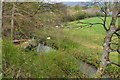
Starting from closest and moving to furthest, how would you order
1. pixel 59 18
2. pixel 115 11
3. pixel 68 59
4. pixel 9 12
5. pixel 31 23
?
pixel 115 11
pixel 68 59
pixel 9 12
pixel 31 23
pixel 59 18

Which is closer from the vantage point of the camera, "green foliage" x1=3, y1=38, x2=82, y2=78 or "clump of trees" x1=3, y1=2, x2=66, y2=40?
"green foliage" x1=3, y1=38, x2=82, y2=78

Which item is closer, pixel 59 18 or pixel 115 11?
pixel 115 11

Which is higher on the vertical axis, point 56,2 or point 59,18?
point 56,2

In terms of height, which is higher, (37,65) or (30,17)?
(30,17)

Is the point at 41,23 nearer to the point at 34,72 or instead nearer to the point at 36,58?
the point at 36,58

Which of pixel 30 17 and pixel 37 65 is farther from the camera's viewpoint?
pixel 30 17

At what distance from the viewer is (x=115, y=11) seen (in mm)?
2553

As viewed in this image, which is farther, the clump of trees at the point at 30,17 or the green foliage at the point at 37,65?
the clump of trees at the point at 30,17

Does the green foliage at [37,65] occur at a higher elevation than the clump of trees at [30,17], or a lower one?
lower

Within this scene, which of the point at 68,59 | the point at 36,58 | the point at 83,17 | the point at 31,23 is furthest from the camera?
the point at 31,23

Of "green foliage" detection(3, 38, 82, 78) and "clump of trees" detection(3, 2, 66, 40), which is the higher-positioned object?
"clump of trees" detection(3, 2, 66, 40)

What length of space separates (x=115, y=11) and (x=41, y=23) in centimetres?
475

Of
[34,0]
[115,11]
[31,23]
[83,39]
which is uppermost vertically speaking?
[34,0]

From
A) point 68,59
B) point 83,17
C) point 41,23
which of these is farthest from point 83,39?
point 68,59
